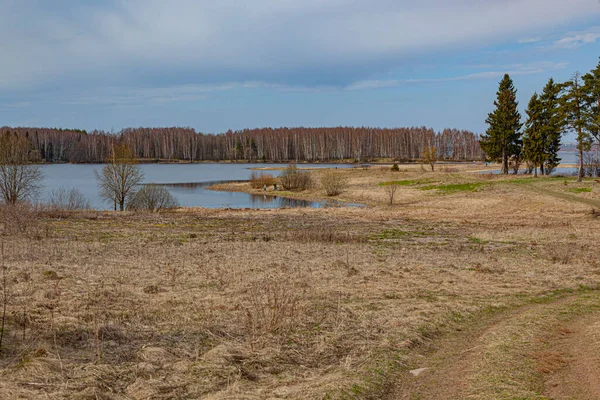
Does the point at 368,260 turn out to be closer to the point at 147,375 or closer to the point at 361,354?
the point at 361,354

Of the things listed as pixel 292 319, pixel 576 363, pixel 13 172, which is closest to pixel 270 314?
pixel 292 319

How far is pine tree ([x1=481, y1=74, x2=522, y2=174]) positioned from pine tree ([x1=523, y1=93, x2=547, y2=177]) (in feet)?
5.22

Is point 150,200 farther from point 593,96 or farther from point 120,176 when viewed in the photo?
point 593,96

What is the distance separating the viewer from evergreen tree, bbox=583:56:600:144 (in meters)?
47.3

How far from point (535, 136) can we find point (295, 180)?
30282 mm

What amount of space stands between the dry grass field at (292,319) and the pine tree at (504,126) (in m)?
45.1

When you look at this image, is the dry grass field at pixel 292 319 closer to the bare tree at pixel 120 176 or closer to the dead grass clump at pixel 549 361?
the dead grass clump at pixel 549 361

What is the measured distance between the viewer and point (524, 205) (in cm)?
4106

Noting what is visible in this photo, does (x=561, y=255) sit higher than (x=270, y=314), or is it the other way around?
(x=270, y=314)

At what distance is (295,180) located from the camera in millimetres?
69500

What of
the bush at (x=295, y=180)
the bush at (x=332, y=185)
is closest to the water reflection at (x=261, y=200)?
the bush at (x=295, y=180)

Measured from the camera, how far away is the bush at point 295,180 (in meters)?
69.3

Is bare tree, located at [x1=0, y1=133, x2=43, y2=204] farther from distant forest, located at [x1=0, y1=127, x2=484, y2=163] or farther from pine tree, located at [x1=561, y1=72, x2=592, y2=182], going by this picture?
distant forest, located at [x1=0, y1=127, x2=484, y2=163]

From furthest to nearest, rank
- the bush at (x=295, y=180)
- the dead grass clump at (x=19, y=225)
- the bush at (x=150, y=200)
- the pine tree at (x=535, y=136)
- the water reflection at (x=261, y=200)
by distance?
the bush at (x=295, y=180) → the pine tree at (x=535, y=136) → the water reflection at (x=261, y=200) → the bush at (x=150, y=200) → the dead grass clump at (x=19, y=225)
